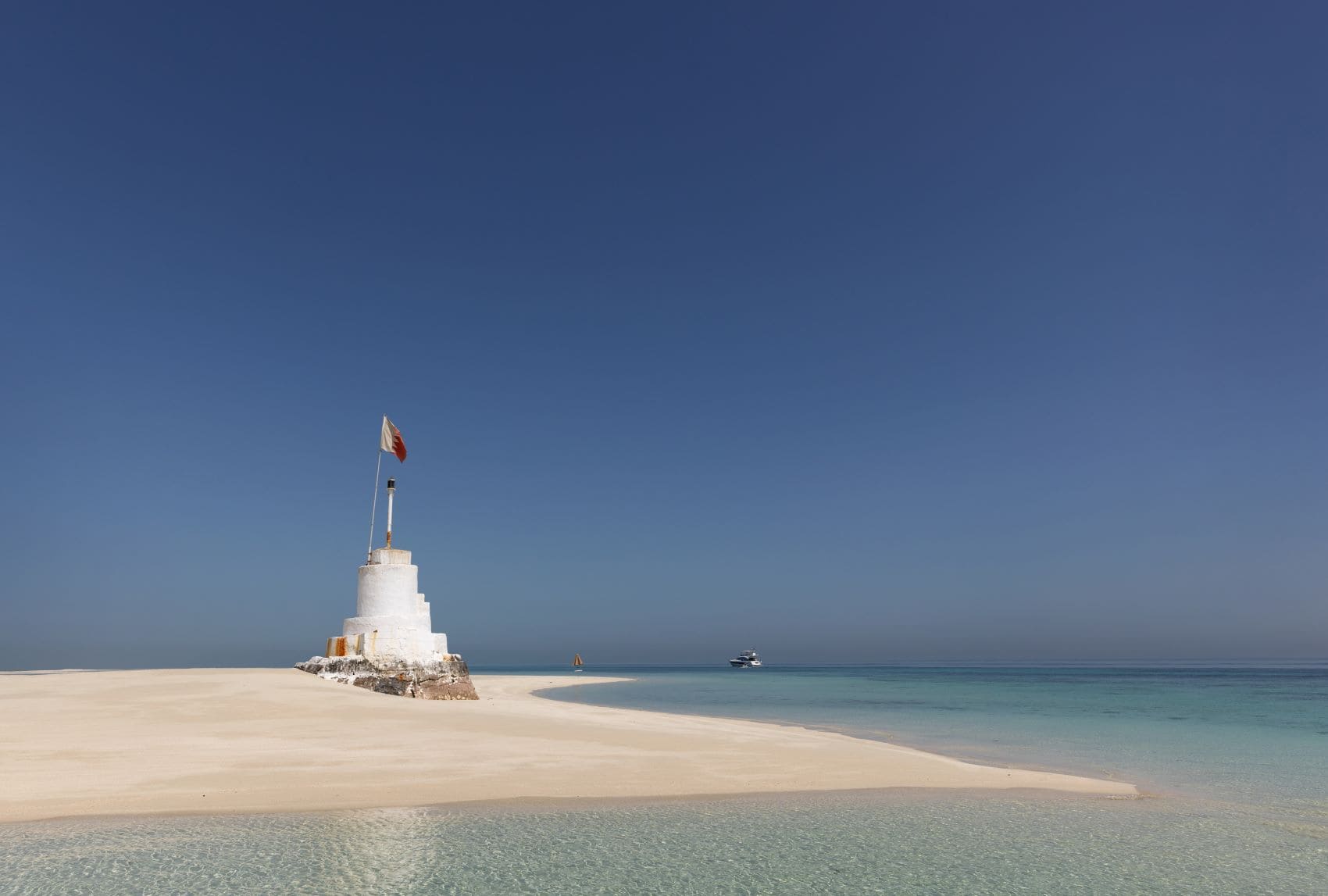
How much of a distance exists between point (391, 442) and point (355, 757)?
1964 cm

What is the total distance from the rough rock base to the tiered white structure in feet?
0.82

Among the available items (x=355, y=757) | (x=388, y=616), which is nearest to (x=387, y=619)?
(x=388, y=616)

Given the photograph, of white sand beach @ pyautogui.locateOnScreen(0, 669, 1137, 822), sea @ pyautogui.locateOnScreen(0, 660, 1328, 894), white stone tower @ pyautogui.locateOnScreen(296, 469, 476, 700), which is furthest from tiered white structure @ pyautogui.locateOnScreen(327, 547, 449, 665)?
sea @ pyautogui.locateOnScreen(0, 660, 1328, 894)

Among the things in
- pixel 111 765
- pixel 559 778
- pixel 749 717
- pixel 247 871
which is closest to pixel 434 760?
pixel 559 778

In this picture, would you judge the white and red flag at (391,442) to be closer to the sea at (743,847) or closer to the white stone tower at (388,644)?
the white stone tower at (388,644)

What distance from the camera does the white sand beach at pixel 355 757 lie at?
12.2 metres

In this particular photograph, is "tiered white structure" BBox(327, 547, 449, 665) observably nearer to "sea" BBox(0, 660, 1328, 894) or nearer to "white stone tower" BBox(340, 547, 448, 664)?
"white stone tower" BBox(340, 547, 448, 664)

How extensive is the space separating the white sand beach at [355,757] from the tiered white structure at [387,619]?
14.7 feet

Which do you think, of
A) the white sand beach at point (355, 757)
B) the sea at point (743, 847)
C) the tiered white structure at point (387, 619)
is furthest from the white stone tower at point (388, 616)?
the sea at point (743, 847)

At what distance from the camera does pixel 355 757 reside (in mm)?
15094

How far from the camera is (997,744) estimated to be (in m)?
22.0

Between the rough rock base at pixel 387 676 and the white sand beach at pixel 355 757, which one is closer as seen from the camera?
the white sand beach at pixel 355 757

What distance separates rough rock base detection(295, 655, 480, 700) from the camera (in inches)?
1108

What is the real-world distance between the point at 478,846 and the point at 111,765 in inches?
335
